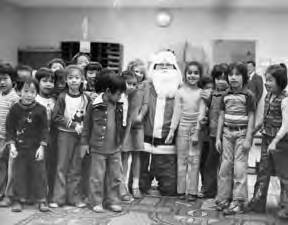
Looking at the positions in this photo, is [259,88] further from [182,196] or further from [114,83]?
[182,196]

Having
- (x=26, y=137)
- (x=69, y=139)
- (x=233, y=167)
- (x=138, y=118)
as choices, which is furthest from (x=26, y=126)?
(x=233, y=167)

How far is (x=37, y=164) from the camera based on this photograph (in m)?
1.28

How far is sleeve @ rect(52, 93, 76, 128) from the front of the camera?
1295 millimetres

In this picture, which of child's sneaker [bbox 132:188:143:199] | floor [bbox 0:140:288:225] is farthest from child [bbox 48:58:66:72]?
child's sneaker [bbox 132:188:143:199]

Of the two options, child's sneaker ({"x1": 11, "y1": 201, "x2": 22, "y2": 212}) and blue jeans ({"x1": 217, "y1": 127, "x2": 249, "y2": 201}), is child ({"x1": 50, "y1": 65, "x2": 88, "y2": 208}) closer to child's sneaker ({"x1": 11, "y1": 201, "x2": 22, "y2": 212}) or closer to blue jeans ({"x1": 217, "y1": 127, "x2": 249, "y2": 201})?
child's sneaker ({"x1": 11, "y1": 201, "x2": 22, "y2": 212})

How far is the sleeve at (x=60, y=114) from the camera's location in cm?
129

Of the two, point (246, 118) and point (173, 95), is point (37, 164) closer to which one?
point (173, 95)

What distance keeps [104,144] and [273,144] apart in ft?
1.55

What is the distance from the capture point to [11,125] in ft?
4.09

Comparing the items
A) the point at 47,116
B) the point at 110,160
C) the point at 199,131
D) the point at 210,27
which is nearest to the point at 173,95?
the point at 199,131

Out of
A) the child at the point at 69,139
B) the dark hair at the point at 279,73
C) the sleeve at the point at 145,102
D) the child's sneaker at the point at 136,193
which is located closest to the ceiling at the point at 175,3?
the dark hair at the point at 279,73

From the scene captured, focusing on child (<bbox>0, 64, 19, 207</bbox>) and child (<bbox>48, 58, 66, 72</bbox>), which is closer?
child (<bbox>48, 58, 66, 72</bbox>)

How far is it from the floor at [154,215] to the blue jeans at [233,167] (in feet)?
0.18

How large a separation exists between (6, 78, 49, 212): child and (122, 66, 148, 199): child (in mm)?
258
